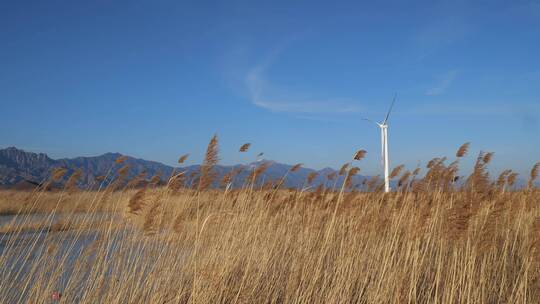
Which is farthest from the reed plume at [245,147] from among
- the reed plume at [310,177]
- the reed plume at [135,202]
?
the reed plume at [135,202]

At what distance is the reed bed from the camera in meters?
3.48

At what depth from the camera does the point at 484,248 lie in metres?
3.47

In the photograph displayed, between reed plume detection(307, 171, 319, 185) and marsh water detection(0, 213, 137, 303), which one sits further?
reed plume detection(307, 171, 319, 185)

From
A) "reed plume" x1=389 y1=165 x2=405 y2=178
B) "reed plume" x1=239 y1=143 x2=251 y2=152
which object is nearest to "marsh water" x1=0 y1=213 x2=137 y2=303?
"reed plume" x1=239 y1=143 x2=251 y2=152

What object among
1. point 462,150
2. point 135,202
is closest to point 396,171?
point 462,150

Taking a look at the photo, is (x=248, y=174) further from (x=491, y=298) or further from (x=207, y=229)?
(x=491, y=298)

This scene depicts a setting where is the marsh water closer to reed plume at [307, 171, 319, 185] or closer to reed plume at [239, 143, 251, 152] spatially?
reed plume at [239, 143, 251, 152]

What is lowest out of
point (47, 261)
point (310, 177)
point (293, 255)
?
point (47, 261)

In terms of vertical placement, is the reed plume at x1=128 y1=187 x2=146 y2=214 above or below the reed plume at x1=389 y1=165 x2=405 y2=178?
below

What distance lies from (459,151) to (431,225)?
120 inches

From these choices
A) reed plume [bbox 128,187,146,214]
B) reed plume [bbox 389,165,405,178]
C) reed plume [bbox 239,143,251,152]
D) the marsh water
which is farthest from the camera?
reed plume [bbox 389,165,405,178]

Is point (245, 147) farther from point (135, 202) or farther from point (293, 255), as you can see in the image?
point (135, 202)

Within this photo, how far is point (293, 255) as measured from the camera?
4953 millimetres

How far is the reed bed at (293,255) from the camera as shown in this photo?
3.48 meters
